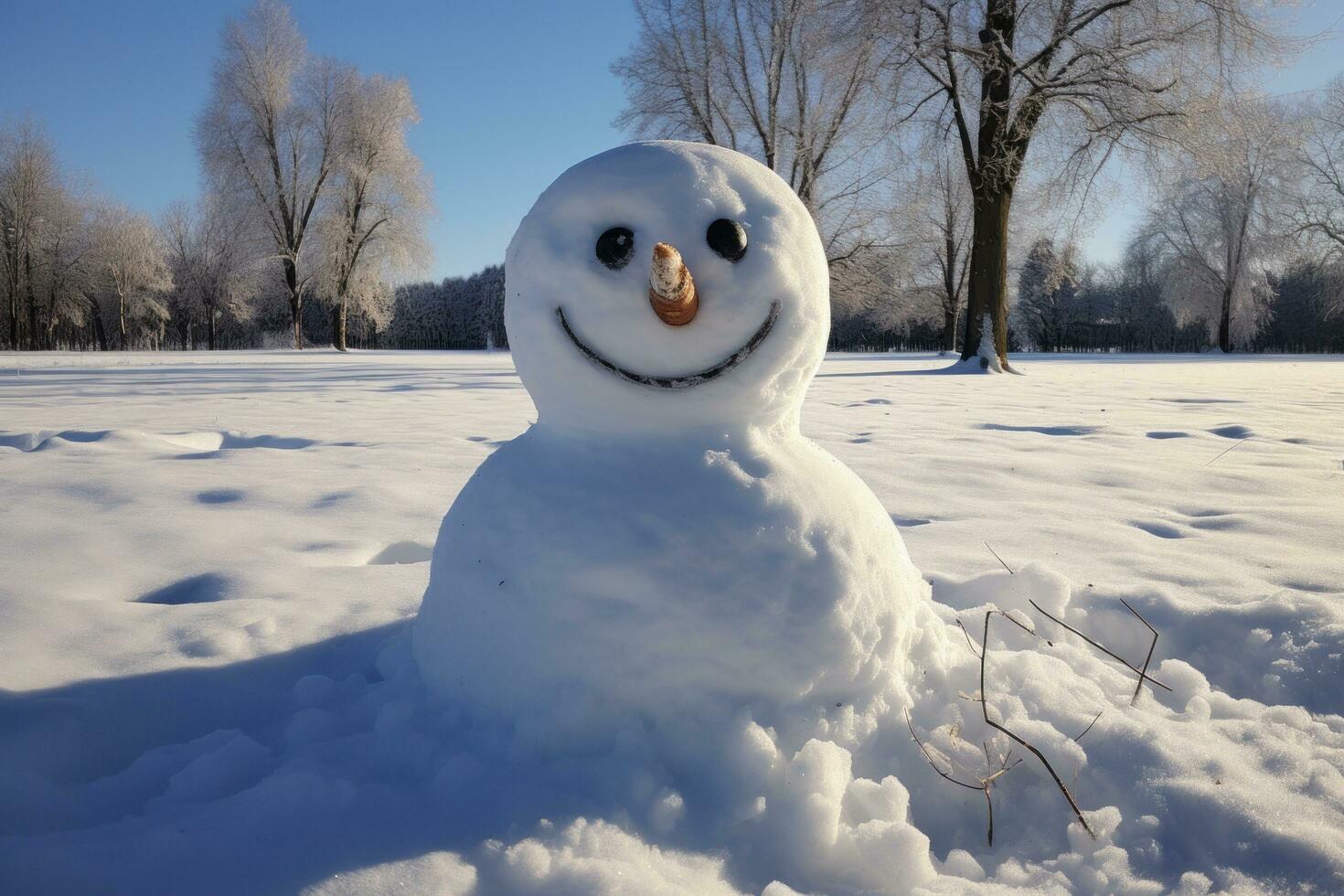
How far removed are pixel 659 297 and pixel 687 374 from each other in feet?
0.48

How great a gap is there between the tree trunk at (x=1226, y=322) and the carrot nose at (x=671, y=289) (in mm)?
29831

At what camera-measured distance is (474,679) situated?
116 cm

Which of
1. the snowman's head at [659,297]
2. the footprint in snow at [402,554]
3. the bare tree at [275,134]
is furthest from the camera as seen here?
the bare tree at [275,134]

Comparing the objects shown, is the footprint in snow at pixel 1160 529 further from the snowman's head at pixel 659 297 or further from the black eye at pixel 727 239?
the black eye at pixel 727 239

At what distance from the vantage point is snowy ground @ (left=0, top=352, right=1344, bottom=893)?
0.95 meters

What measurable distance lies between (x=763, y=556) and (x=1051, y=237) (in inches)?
479

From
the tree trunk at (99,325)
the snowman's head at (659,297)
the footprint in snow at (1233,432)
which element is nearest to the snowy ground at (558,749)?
the snowman's head at (659,297)

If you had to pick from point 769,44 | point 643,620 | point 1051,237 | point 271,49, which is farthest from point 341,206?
point 643,620

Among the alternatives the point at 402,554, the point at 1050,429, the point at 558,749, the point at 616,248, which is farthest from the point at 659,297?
the point at 1050,429

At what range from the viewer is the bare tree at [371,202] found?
20344 millimetres

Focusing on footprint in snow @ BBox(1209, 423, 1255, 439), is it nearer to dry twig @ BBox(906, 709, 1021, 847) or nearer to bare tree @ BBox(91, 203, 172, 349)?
dry twig @ BBox(906, 709, 1021, 847)

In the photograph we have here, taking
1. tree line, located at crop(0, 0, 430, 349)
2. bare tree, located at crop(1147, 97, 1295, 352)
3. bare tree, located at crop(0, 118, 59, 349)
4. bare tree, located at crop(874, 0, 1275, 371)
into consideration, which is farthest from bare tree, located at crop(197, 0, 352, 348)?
bare tree, located at crop(1147, 97, 1295, 352)

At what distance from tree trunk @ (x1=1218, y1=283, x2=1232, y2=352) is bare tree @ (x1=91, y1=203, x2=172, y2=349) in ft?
124

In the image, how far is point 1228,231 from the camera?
23.9 metres
